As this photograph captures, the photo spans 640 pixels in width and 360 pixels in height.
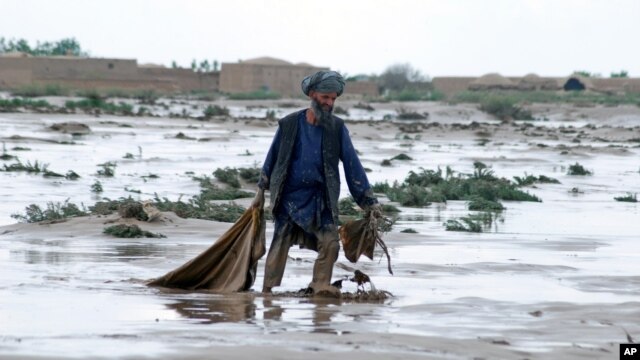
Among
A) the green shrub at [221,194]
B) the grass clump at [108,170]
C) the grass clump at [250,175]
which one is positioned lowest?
the grass clump at [108,170]

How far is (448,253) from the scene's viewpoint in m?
13.1

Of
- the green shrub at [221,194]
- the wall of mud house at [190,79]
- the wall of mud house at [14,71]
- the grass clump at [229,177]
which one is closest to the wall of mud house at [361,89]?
the wall of mud house at [190,79]

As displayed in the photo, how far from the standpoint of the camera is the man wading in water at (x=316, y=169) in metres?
9.68

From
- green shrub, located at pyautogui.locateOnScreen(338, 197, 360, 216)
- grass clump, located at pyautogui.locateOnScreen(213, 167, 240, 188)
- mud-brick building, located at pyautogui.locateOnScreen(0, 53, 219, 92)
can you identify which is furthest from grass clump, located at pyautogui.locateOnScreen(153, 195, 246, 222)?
mud-brick building, located at pyautogui.locateOnScreen(0, 53, 219, 92)

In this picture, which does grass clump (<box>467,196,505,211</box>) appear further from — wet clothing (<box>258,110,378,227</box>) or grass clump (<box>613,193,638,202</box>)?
wet clothing (<box>258,110,378,227</box>)

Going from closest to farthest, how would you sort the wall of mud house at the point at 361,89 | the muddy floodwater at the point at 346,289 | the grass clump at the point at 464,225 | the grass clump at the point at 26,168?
the muddy floodwater at the point at 346,289, the grass clump at the point at 464,225, the grass clump at the point at 26,168, the wall of mud house at the point at 361,89

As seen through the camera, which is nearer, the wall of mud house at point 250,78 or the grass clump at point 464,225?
the grass clump at point 464,225

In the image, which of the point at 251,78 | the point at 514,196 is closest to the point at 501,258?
the point at 514,196

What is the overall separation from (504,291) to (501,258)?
2.53 m

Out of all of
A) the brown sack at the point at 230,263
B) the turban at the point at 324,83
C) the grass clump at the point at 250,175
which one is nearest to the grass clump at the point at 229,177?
the grass clump at the point at 250,175

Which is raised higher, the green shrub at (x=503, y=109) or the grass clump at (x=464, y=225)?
the grass clump at (x=464, y=225)

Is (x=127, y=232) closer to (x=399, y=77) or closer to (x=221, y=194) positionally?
(x=221, y=194)

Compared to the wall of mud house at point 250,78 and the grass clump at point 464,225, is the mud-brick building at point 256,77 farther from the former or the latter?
the grass clump at point 464,225

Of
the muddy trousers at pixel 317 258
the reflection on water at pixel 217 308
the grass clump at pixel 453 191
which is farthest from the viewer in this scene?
the grass clump at pixel 453 191
